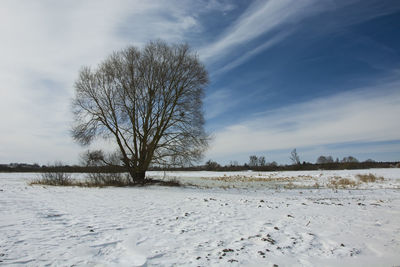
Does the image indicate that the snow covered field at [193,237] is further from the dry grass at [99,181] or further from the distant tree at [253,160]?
the distant tree at [253,160]

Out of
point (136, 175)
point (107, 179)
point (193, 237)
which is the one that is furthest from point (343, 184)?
point (107, 179)

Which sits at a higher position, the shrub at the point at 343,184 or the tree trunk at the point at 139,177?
the tree trunk at the point at 139,177

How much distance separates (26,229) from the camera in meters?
5.16

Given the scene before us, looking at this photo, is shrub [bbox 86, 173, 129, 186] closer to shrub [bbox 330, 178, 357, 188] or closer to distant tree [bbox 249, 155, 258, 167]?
shrub [bbox 330, 178, 357, 188]

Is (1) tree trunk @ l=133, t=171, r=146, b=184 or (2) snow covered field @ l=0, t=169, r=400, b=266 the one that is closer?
(2) snow covered field @ l=0, t=169, r=400, b=266

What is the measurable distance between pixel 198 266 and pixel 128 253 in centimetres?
133

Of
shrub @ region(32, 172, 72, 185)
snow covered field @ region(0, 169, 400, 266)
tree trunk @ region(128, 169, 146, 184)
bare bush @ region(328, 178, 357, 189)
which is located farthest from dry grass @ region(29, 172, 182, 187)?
bare bush @ region(328, 178, 357, 189)

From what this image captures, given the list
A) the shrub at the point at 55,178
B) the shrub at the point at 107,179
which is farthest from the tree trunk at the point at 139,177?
the shrub at the point at 55,178

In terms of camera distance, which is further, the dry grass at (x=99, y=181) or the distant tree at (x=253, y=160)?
the distant tree at (x=253, y=160)

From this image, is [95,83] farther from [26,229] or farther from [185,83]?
[26,229]

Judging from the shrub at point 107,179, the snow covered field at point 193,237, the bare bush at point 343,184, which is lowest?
the bare bush at point 343,184

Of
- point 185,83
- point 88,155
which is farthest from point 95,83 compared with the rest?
point 185,83

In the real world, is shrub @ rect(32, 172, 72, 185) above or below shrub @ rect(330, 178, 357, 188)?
above

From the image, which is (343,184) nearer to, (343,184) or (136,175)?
(343,184)
